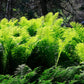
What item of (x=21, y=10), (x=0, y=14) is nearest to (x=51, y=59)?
(x=21, y=10)

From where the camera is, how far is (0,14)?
14.8 meters

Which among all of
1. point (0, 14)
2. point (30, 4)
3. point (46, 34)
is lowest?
point (46, 34)

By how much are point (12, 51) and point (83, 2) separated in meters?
16.8

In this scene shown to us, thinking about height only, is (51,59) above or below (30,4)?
below

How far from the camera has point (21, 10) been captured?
13.9 m

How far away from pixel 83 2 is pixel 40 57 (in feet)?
54.8

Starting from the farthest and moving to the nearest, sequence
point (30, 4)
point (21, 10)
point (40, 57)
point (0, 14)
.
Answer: point (30, 4)
point (0, 14)
point (21, 10)
point (40, 57)

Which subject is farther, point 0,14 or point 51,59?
point 0,14

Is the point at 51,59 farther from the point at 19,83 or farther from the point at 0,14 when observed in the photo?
the point at 0,14

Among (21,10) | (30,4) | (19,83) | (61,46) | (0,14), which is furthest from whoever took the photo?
(30,4)

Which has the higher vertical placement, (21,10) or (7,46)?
(21,10)

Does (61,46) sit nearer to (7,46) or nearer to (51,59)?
(51,59)

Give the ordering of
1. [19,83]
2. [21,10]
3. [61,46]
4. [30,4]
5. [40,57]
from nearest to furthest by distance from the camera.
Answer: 1. [19,83]
2. [61,46]
3. [40,57]
4. [21,10]
5. [30,4]

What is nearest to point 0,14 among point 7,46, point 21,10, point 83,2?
point 21,10
